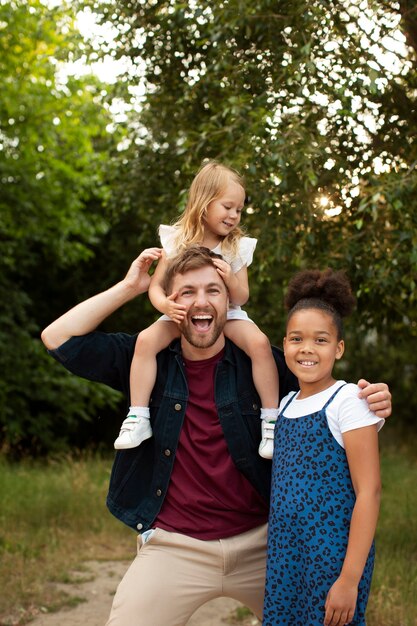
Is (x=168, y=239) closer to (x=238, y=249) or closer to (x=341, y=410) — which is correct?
(x=238, y=249)

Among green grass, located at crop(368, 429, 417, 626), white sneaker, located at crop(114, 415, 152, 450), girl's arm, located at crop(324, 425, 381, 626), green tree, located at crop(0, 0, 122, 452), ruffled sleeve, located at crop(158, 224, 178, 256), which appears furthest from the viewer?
green tree, located at crop(0, 0, 122, 452)

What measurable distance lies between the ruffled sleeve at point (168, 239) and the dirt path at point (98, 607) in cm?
284

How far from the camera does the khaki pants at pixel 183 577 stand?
8.96ft

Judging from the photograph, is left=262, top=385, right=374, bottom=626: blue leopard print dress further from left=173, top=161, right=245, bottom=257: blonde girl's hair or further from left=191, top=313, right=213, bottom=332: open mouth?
left=173, top=161, right=245, bottom=257: blonde girl's hair

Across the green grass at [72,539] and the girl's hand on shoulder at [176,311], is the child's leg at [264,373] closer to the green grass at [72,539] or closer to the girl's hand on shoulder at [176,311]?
the girl's hand on shoulder at [176,311]

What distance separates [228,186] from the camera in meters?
3.67

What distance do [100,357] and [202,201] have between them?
0.92 metres

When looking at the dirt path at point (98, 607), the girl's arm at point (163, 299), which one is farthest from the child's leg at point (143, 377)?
the dirt path at point (98, 607)

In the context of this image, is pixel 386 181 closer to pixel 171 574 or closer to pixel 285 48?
pixel 285 48

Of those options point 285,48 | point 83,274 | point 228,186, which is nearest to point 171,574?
point 228,186

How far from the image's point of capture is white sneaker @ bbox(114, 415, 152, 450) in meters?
2.94

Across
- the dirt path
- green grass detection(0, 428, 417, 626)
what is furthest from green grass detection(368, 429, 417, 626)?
the dirt path

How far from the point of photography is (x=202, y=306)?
2887mm

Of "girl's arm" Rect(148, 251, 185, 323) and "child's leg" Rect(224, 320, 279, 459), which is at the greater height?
"girl's arm" Rect(148, 251, 185, 323)
